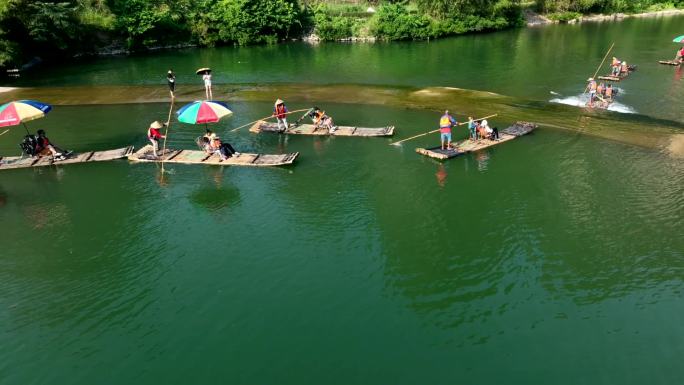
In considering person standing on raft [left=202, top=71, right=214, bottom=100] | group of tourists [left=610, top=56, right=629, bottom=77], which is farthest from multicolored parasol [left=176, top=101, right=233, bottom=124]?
group of tourists [left=610, top=56, right=629, bottom=77]

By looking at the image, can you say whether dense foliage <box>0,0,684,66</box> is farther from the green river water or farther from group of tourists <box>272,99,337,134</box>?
group of tourists <box>272,99,337,134</box>

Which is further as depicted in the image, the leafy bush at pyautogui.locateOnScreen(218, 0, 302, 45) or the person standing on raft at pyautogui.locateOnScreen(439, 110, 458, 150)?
the leafy bush at pyautogui.locateOnScreen(218, 0, 302, 45)

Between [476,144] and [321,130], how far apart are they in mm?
8755

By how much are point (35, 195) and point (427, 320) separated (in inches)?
739

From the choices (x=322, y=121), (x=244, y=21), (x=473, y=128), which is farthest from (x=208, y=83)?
(x=244, y=21)

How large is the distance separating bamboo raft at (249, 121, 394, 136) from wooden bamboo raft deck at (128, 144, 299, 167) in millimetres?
3760

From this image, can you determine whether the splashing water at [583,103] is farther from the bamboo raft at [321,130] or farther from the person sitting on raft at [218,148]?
the person sitting on raft at [218,148]

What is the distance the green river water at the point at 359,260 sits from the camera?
1391cm

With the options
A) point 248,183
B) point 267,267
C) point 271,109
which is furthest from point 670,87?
point 267,267

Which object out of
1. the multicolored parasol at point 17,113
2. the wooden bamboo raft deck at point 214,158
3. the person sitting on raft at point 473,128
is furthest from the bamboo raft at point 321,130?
the multicolored parasol at point 17,113

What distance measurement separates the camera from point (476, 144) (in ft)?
89.6

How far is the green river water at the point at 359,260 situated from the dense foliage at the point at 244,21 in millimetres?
31017

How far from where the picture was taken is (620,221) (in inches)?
780

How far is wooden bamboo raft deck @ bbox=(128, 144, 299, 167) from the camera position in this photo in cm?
2567
